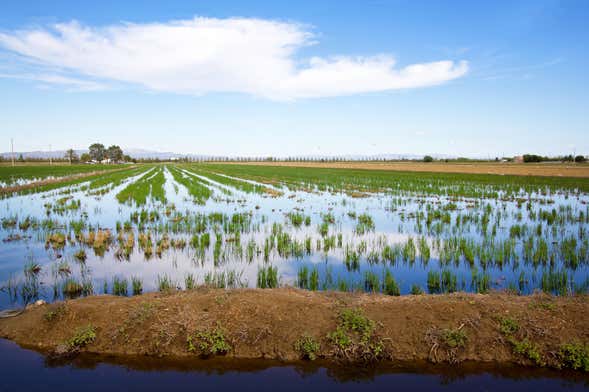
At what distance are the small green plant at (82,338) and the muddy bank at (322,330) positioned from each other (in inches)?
0.5

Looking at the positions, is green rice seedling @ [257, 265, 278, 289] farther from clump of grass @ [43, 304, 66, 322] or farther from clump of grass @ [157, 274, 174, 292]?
clump of grass @ [43, 304, 66, 322]

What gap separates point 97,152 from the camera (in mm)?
128500

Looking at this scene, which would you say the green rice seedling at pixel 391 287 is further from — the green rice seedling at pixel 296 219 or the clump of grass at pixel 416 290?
the green rice seedling at pixel 296 219

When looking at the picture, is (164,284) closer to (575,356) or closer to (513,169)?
(575,356)

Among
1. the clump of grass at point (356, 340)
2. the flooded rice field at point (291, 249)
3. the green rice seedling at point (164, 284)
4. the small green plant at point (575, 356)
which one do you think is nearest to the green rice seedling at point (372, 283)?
the flooded rice field at point (291, 249)

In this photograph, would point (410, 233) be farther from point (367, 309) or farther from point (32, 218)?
point (32, 218)

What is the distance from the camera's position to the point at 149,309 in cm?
507

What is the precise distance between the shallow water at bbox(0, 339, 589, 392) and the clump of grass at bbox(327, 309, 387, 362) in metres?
0.22

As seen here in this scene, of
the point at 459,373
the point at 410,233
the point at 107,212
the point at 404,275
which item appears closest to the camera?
the point at 459,373

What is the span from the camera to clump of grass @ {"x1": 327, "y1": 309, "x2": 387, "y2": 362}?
463cm

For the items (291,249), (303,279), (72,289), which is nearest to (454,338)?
(303,279)

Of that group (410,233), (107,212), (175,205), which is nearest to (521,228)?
(410,233)

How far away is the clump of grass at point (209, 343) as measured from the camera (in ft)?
15.5

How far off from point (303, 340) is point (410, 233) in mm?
6835
